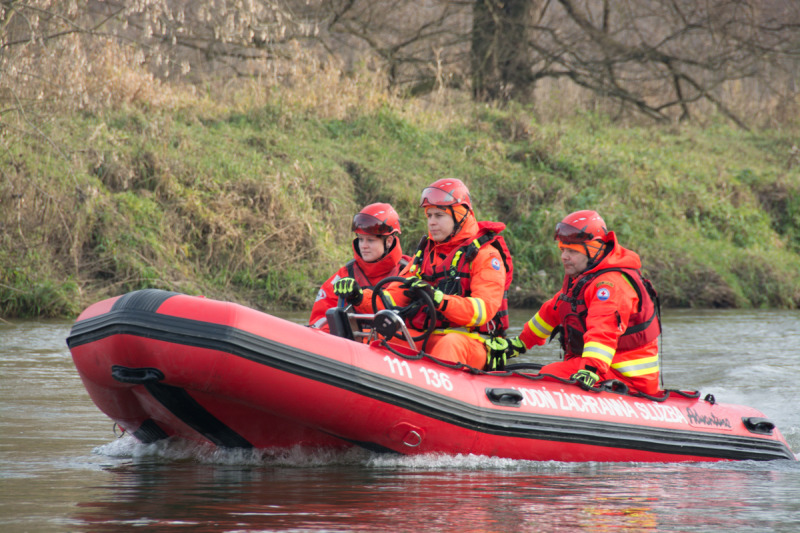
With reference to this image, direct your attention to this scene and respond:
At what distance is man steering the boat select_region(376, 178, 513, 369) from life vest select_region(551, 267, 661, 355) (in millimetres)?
367

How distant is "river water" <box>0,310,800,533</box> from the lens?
140 inches

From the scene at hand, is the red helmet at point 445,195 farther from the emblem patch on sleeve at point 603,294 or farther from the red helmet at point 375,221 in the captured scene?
the emblem patch on sleeve at point 603,294

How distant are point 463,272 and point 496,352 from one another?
1.56ft

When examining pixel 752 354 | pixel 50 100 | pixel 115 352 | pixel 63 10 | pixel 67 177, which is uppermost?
pixel 63 10

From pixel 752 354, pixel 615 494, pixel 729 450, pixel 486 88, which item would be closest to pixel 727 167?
pixel 486 88

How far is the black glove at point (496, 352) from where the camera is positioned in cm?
537

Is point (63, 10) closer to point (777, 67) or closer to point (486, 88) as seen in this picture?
point (486, 88)

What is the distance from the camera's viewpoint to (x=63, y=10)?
11375mm

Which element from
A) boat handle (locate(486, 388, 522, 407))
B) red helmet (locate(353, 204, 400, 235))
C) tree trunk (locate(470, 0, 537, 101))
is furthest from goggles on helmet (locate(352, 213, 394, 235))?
tree trunk (locate(470, 0, 537, 101))

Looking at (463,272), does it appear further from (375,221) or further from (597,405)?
(597,405)

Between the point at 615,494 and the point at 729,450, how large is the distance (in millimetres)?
1581

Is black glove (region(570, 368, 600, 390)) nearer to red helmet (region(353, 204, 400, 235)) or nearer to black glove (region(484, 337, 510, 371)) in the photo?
black glove (region(484, 337, 510, 371))

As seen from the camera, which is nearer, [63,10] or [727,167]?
[63,10]

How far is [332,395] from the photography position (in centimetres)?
450
